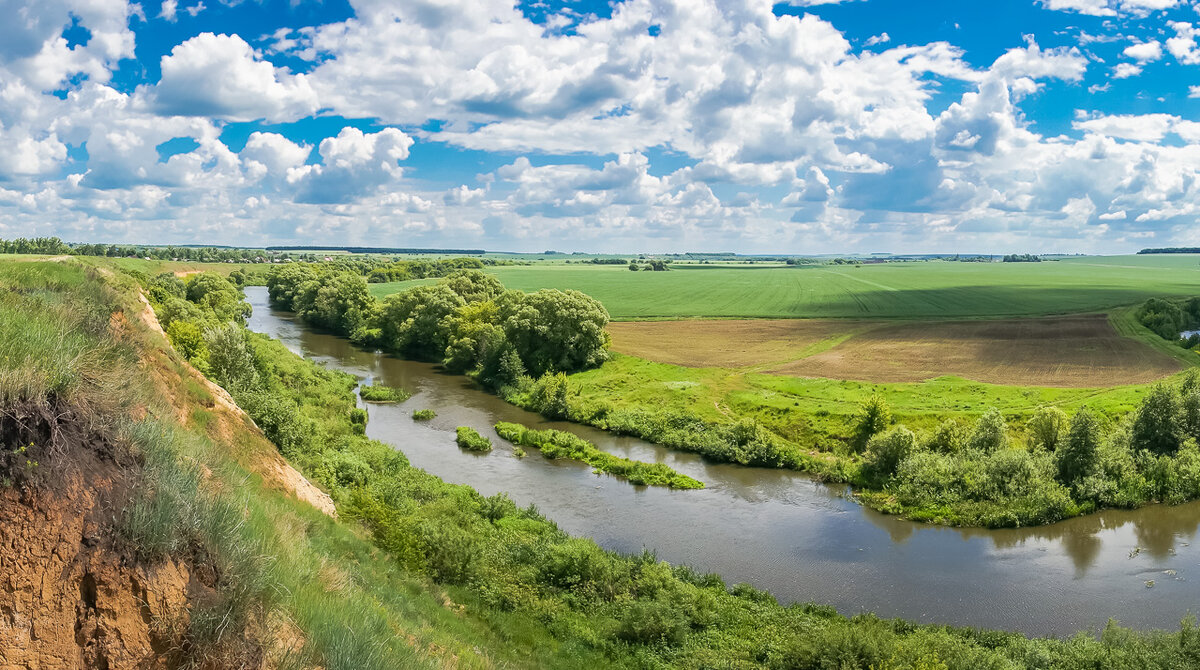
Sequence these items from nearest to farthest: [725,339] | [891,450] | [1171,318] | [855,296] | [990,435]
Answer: [891,450] < [990,435] < [1171,318] < [725,339] < [855,296]

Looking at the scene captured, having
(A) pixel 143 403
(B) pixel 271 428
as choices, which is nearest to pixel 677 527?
(B) pixel 271 428

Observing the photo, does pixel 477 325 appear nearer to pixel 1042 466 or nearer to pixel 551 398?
pixel 551 398

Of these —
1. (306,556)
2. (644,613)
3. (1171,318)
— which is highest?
(1171,318)

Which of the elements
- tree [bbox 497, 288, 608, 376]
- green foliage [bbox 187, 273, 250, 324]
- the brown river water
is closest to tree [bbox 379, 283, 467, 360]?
tree [bbox 497, 288, 608, 376]

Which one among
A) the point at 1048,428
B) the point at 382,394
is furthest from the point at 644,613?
the point at 382,394

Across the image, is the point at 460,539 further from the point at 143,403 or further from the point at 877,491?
the point at 877,491

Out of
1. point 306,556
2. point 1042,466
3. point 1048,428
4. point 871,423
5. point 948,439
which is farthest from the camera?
point 871,423
